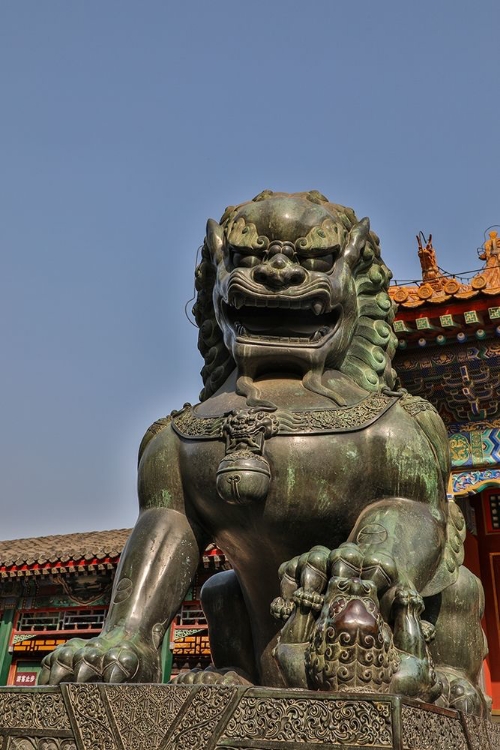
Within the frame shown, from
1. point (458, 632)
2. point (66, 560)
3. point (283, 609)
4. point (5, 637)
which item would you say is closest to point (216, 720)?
point (283, 609)

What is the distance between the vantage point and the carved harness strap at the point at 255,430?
8.49 ft

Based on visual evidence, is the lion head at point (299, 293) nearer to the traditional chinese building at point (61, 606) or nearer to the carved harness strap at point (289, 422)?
the carved harness strap at point (289, 422)

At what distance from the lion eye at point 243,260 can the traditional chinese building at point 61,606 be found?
9724 mm

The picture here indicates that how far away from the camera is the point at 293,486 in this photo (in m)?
2.65

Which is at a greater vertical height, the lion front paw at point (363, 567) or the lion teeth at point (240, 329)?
the lion teeth at point (240, 329)

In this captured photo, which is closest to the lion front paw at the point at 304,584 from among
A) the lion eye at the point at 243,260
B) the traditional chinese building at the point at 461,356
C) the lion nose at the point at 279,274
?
the lion nose at the point at 279,274

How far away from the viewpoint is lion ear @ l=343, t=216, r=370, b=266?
3016 mm

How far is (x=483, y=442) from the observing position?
7.99 m

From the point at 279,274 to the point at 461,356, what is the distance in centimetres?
511

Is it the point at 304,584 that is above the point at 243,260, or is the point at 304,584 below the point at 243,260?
below

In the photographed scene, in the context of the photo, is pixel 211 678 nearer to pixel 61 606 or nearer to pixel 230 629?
pixel 230 629

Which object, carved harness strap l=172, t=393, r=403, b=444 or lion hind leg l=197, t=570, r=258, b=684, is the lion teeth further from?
lion hind leg l=197, t=570, r=258, b=684

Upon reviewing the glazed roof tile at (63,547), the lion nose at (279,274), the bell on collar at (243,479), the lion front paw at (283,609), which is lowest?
the glazed roof tile at (63,547)

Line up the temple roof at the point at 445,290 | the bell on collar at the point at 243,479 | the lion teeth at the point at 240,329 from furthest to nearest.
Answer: the temple roof at the point at 445,290 < the lion teeth at the point at 240,329 < the bell on collar at the point at 243,479
